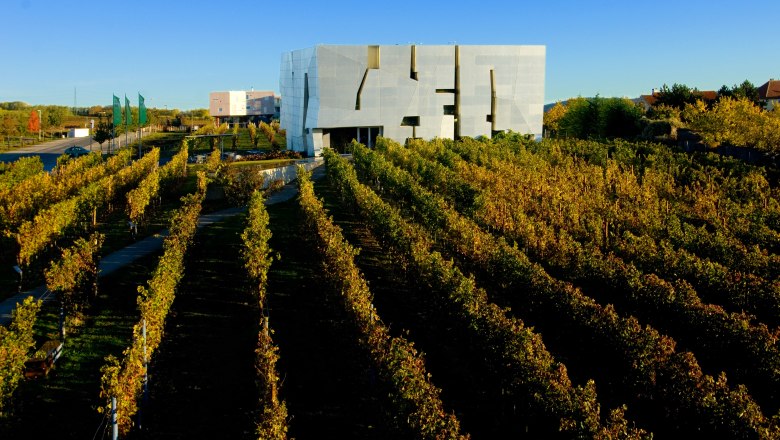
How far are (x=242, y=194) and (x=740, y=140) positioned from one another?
1281 inches

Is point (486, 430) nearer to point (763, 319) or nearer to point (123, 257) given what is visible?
point (763, 319)

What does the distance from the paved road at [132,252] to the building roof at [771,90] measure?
247ft

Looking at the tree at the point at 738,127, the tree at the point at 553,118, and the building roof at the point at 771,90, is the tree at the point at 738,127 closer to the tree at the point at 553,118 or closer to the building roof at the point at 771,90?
the tree at the point at 553,118

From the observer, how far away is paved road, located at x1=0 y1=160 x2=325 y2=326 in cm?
1931

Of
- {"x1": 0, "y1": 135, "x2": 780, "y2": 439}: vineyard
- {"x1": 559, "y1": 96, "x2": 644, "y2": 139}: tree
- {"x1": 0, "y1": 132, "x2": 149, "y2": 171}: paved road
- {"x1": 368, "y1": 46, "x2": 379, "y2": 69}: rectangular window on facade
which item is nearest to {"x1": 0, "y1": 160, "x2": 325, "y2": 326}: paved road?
{"x1": 0, "y1": 135, "x2": 780, "y2": 439}: vineyard

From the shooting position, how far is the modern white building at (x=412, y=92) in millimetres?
56875

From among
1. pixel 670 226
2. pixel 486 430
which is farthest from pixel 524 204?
pixel 486 430

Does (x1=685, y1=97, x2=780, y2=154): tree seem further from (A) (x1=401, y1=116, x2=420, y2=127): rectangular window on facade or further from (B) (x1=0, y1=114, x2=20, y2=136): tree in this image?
(B) (x1=0, y1=114, x2=20, y2=136): tree

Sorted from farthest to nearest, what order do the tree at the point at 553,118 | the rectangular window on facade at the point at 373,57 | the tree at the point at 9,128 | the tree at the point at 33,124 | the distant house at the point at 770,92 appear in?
the distant house at the point at 770,92 < the tree at the point at 553,118 < the tree at the point at 33,124 < the tree at the point at 9,128 < the rectangular window on facade at the point at 373,57

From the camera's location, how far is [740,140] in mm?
45594

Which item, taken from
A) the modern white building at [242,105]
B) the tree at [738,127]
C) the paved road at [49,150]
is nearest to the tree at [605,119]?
the tree at [738,127]

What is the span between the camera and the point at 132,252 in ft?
83.0

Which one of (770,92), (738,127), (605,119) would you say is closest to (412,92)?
(605,119)

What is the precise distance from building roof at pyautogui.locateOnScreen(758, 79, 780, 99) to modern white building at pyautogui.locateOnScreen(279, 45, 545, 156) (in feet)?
148
